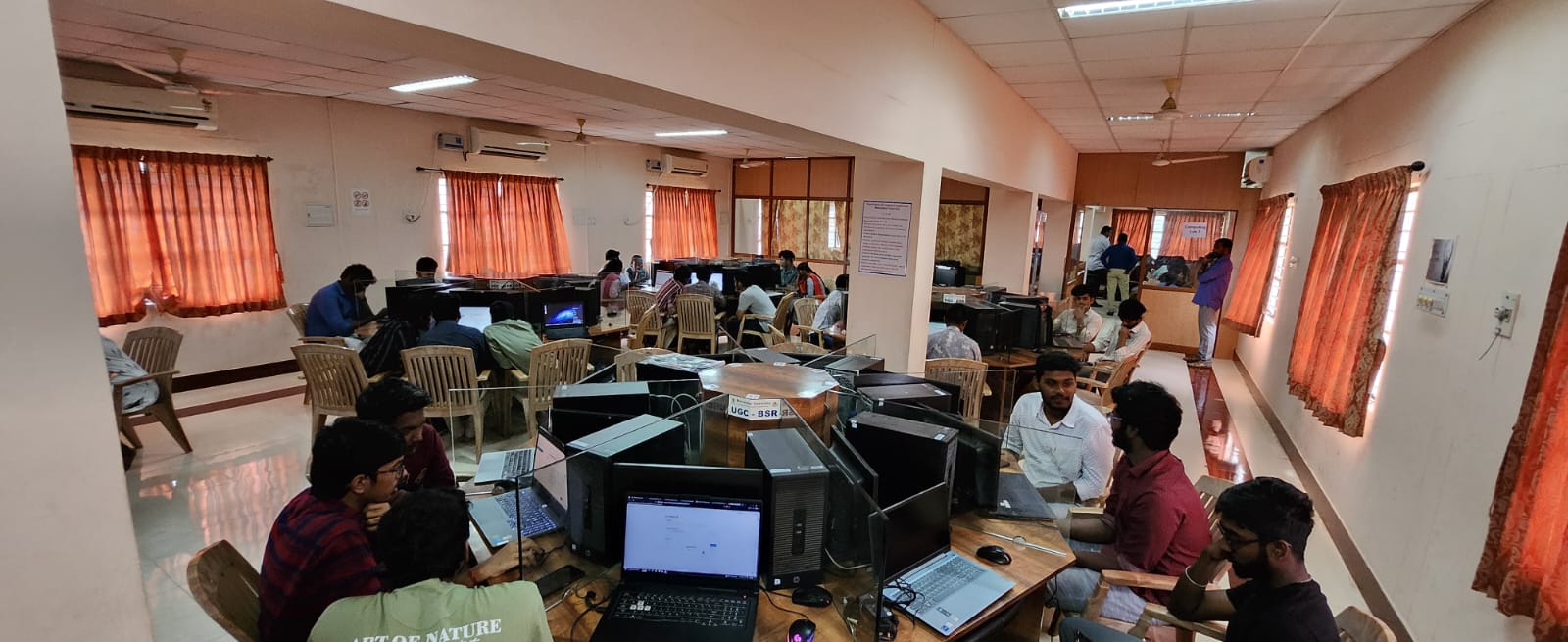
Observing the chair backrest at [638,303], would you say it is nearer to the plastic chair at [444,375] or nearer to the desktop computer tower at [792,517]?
the plastic chair at [444,375]

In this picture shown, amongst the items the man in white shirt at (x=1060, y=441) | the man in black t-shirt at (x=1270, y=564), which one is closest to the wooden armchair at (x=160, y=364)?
the man in white shirt at (x=1060, y=441)

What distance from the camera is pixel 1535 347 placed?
195 cm

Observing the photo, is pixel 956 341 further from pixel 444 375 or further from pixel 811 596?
pixel 444 375

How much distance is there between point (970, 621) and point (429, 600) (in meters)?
1.37

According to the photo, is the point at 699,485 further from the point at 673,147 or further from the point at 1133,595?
the point at 673,147

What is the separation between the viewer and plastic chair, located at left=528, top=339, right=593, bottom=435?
4223 mm

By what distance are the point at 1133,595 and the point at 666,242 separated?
29.4ft

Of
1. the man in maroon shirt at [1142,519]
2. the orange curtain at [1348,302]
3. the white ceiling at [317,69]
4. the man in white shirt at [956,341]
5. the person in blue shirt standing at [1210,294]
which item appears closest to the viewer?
the man in maroon shirt at [1142,519]

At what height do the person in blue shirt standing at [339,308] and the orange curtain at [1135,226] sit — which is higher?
the orange curtain at [1135,226]

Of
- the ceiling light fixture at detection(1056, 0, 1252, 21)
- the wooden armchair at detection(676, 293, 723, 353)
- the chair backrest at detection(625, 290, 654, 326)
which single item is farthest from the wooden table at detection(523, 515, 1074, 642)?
the chair backrest at detection(625, 290, 654, 326)

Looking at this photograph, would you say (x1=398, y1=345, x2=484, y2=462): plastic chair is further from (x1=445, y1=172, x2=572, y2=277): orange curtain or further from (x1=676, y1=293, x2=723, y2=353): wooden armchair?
(x1=445, y1=172, x2=572, y2=277): orange curtain

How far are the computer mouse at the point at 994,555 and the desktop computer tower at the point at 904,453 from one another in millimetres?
252

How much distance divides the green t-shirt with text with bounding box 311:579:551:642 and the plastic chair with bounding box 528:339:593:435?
106 inches

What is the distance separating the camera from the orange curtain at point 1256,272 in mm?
6539
